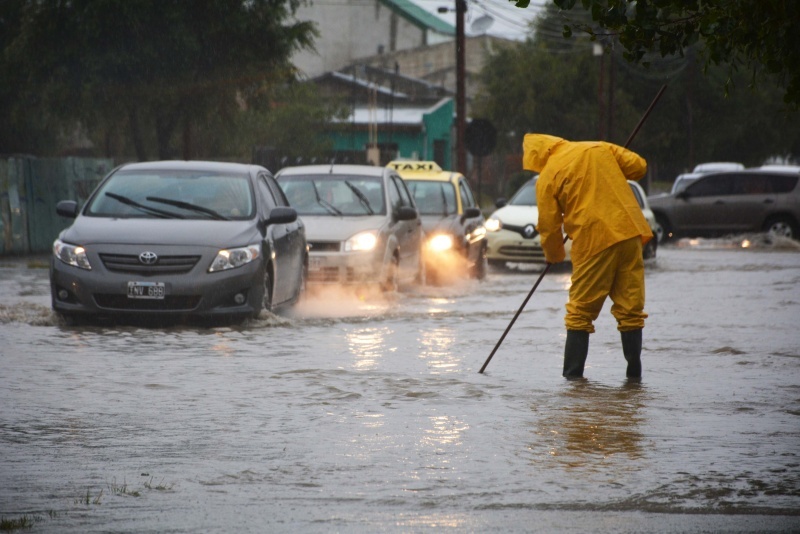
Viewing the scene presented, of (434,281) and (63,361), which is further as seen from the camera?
(434,281)

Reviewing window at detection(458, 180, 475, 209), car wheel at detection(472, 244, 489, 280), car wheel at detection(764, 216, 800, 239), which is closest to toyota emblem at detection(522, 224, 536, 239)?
window at detection(458, 180, 475, 209)

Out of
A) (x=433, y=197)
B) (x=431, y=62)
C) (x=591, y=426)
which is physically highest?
(x=431, y=62)

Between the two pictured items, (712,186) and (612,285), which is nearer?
(612,285)

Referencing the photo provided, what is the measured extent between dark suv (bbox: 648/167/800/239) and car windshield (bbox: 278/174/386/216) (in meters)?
16.4

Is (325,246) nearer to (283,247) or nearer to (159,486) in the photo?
(283,247)

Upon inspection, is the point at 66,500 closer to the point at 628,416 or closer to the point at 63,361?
the point at 628,416

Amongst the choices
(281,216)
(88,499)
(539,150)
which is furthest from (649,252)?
(88,499)

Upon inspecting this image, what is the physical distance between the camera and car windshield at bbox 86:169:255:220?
1351cm

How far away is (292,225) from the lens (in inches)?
576

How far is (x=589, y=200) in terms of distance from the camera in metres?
9.53

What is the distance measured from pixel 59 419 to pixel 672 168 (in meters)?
66.7

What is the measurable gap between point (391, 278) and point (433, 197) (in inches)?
177

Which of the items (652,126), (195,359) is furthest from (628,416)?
(652,126)

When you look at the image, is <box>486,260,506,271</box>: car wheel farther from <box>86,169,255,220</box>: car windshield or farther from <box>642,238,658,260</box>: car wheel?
<box>86,169,255,220</box>: car windshield
